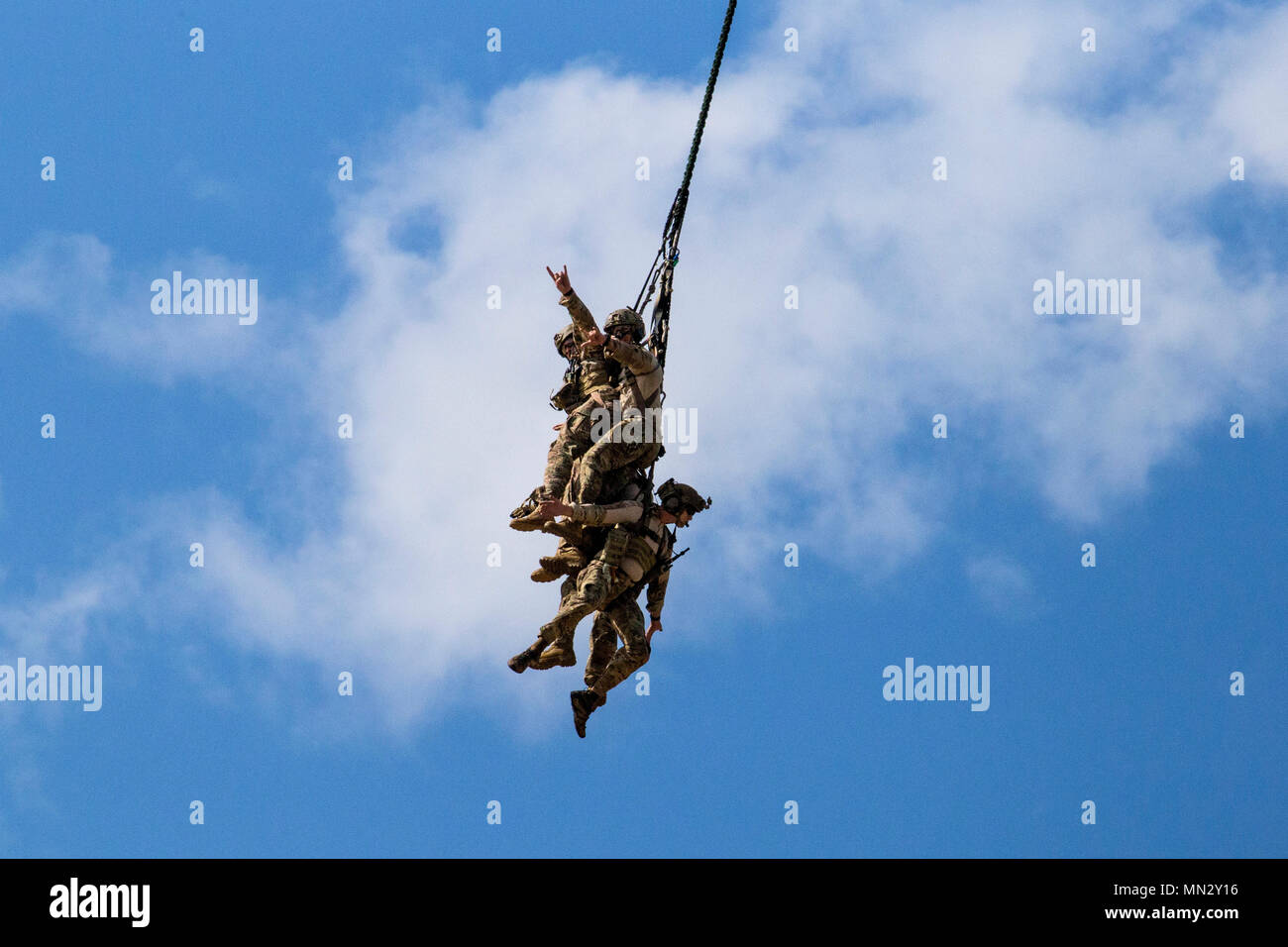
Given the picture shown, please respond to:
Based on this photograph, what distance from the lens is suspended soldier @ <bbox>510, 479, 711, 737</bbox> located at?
31.0 metres

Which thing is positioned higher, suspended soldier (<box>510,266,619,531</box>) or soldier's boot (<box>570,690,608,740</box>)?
suspended soldier (<box>510,266,619,531</box>)

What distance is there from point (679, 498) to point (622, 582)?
3.61ft

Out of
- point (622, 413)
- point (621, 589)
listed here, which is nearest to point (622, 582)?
point (621, 589)

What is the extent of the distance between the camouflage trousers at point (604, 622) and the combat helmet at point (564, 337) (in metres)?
2.41

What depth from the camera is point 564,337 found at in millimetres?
31906

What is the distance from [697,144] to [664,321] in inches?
75.8

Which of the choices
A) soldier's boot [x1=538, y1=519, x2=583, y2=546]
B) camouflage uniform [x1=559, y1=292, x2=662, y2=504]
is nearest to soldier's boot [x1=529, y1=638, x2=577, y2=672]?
soldier's boot [x1=538, y1=519, x2=583, y2=546]

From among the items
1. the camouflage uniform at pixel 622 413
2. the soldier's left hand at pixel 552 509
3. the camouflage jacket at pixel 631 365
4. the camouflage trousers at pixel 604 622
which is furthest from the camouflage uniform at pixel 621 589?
the camouflage jacket at pixel 631 365

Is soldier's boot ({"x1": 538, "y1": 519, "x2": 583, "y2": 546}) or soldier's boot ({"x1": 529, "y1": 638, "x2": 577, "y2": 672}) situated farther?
soldier's boot ({"x1": 529, "y1": 638, "x2": 577, "y2": 672})

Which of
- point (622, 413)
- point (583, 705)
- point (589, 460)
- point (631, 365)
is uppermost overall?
point (631, 365)

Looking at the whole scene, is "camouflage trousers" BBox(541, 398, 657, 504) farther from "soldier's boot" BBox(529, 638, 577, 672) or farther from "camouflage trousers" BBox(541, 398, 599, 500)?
"soldier's boot" BBox(529, 638, 577, 672)

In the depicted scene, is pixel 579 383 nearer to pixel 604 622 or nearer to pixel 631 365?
pixel 631 365

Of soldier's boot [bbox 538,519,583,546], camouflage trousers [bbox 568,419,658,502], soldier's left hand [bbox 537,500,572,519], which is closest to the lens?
soldier's left hand [bbox 537,500,572,519]
